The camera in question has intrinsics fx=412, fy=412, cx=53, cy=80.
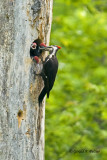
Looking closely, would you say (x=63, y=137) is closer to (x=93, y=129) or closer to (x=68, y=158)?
(x=68, y=158)

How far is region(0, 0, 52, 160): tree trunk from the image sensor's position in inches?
169

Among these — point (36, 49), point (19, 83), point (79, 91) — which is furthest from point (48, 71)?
point (79, 91)

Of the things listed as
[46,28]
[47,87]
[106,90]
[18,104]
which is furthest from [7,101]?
[106,90]

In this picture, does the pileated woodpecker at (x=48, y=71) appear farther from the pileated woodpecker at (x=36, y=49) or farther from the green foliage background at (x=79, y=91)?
the green foliage background at (x=79, y=91)

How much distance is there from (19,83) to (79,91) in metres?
4.41

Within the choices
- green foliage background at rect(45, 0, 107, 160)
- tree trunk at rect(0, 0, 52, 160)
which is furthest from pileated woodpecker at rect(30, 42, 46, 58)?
green foliage background at rect(45, 0, 107, 160)

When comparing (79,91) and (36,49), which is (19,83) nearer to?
(36,49)

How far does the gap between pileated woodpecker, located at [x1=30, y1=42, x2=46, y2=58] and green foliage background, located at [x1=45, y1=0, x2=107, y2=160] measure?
5.03 feet

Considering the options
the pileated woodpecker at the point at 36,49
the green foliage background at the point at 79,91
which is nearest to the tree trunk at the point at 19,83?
the pileated woodpecker at the point at 36,49

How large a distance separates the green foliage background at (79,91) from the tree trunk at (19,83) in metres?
1.78

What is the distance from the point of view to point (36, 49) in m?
4.61

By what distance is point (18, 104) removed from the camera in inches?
171

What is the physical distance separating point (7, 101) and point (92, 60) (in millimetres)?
6129

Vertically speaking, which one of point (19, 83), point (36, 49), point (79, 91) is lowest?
point (79, 91)
